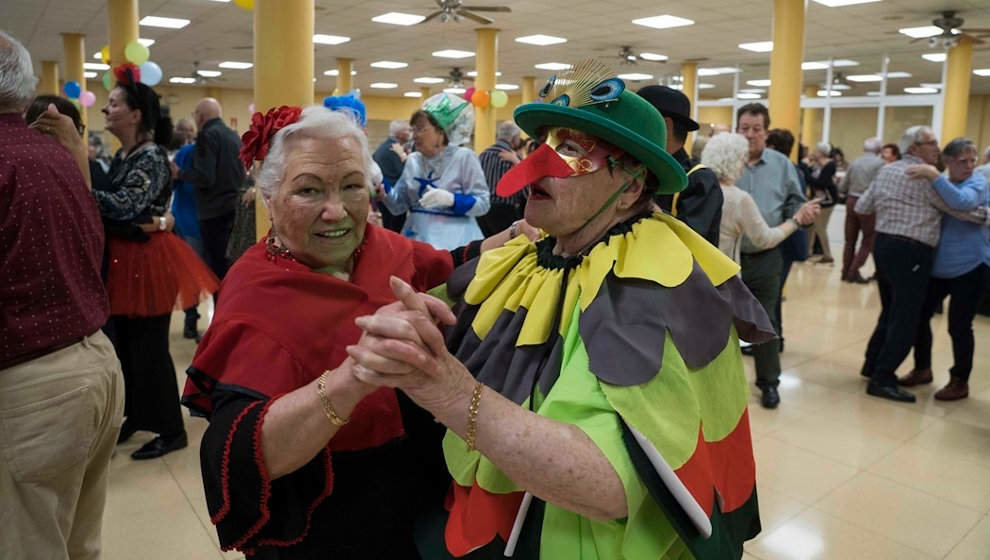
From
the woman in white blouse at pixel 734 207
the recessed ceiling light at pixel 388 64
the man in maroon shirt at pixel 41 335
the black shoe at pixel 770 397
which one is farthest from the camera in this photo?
the recessed ceiling light at pixel 388 64

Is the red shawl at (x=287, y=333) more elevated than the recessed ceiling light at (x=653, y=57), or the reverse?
the recessed ceiling light at (x=653, y=57)

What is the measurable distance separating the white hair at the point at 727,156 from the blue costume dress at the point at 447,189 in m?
1.26

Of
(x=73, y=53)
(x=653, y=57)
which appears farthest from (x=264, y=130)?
(x=653, y=57)

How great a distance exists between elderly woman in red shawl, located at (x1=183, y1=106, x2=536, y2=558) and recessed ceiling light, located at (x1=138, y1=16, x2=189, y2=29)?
1169 cm

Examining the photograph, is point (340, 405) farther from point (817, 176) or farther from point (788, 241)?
point (817, 176)

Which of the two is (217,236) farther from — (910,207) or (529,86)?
(529,86)

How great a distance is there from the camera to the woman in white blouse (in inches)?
153

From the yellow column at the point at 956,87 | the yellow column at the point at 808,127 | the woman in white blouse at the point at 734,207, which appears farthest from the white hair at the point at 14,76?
the yellow column at the point at 808,127

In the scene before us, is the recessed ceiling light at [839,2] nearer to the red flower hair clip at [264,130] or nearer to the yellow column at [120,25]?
the yellow column at [120,25]

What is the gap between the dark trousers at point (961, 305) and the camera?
4.33 metres

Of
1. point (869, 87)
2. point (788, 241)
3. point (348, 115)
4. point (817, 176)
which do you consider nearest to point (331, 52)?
point (817, 176)

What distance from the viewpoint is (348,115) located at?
1.46m

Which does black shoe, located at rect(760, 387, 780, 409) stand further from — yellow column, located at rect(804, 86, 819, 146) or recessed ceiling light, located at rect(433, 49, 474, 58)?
yellow column, located at rect(804, 86, 819, 146)

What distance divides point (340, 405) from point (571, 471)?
1.10 feet
